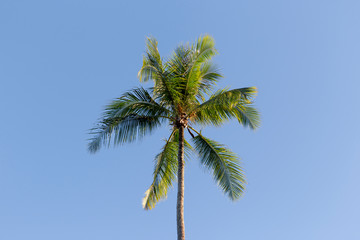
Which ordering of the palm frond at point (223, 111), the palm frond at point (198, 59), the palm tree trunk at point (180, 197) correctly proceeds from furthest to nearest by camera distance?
the palm frond at point (198, 59) → the palm frond at point (223, 111) → the palm tree trunk at point (180, 197)

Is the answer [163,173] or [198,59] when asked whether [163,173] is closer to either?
[163,173]

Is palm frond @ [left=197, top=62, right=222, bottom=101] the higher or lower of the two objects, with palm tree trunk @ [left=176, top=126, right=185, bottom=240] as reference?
higher

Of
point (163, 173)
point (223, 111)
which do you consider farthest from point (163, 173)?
point (223, 111)

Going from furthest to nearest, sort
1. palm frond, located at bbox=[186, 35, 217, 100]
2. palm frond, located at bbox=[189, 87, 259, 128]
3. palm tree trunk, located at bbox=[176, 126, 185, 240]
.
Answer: palm frond, located at bbox=[186, 35, 217, 100]
palm frond, located at bbox=[189, 87, 259, 128]
palm tree trunk, located at bbox=[176, 126, 185, 240]

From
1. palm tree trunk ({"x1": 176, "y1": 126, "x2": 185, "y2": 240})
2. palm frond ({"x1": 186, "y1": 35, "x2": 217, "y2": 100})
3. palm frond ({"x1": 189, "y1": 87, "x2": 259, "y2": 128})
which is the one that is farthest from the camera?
palm frond ({"x1": 186, "y1": 35, "x2": 217, "y2": 100})

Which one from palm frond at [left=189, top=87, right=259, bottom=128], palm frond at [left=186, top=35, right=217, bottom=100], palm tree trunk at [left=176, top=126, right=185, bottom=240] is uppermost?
palm frond at [left=186, top=35, right=217, bottom=100]

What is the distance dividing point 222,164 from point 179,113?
6.85ft

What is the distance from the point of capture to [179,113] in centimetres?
1291

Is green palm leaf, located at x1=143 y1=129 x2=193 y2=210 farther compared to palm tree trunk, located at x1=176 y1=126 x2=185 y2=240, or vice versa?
green palm leaf, located at x1=143 y1=129 x2=193 y2=210

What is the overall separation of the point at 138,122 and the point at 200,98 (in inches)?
88.0

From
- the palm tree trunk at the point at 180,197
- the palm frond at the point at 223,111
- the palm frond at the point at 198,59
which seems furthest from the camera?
the palm frond at the point at 198,59

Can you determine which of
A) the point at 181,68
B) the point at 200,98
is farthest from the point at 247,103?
the point at 181,68

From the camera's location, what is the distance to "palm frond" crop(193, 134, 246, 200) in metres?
12.5

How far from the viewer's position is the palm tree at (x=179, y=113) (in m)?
12.5
